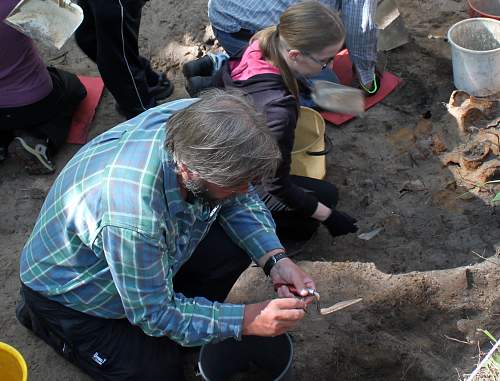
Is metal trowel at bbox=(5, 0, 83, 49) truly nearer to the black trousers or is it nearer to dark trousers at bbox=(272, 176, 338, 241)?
the black trousers

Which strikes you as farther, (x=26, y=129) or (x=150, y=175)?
(x=26, y=129)

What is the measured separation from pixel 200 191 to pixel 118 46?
1.91 metres

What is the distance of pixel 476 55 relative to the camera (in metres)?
3.83

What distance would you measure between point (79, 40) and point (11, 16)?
0.62m

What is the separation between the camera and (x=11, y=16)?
3.40 metres

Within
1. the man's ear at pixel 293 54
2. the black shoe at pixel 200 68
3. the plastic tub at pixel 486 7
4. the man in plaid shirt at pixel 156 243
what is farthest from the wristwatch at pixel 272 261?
the plastic tub at pixel 486 7

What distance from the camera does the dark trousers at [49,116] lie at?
12.5ft

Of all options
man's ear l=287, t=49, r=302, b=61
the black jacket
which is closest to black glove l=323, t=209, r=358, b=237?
the black jacket

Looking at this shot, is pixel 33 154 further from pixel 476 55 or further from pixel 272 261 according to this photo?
pixel 476 55

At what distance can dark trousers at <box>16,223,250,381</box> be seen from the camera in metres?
2.49

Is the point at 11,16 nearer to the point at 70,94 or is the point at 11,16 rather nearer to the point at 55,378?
the point at 70,94

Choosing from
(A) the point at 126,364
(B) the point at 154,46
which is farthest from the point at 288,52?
(B) the point at 154,46

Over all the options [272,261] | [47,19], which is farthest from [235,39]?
[272,261]

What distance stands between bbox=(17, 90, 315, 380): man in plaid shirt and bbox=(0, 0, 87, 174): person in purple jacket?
4.25 feet
